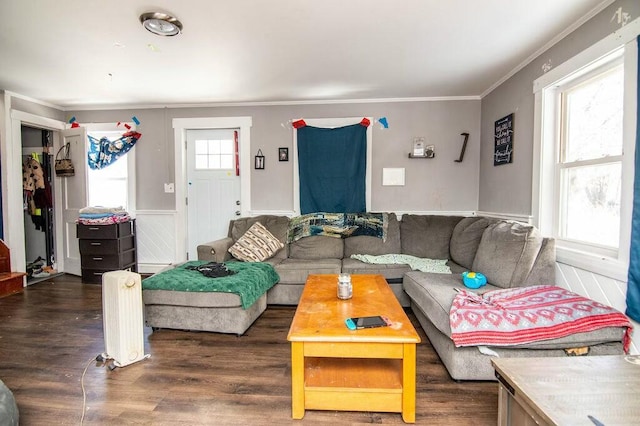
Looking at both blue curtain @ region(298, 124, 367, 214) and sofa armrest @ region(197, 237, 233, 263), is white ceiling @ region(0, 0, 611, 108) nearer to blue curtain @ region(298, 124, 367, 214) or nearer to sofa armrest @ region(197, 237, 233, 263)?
blue curtain @ region(298, 124, 367, 214)

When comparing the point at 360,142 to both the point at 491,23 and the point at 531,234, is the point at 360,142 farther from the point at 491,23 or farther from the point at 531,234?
the point at 531,234

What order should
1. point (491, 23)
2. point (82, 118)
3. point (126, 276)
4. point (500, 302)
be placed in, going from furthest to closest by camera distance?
1. point (82, 118)
2. point (491, 23)
3. point (126, 276)
4. point (500, 302)

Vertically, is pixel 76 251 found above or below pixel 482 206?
below

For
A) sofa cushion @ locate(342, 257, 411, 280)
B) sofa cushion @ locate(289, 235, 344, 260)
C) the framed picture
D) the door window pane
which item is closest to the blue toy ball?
sofa cushion @ locate(342, 257, 411, 280)

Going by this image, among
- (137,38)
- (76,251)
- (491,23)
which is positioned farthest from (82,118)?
(491,23)

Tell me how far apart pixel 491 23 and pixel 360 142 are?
6.11 feet

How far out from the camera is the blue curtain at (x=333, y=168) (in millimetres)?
3836

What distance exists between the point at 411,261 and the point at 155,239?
3.45 meters

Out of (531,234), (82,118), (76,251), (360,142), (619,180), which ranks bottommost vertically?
(76,251)

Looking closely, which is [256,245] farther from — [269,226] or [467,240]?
[467,240]

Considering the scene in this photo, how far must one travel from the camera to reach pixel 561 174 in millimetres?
2465

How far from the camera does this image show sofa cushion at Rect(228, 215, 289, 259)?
3502 mm

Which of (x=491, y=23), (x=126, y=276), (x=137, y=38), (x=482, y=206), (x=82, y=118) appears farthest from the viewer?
(x=82, y=118)

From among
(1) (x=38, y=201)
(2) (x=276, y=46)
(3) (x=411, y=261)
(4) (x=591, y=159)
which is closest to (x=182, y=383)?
(3) (x=411, y=261)
